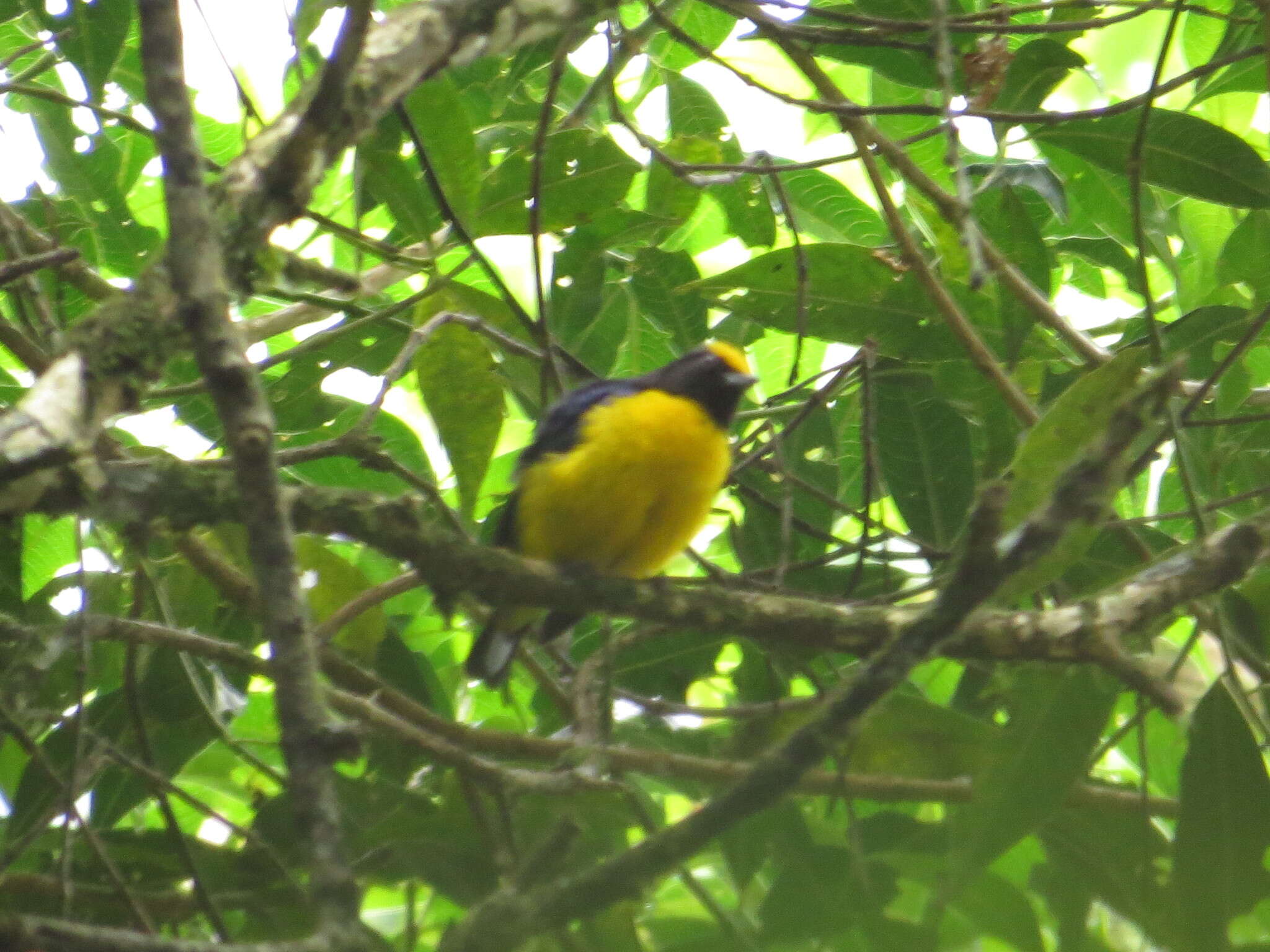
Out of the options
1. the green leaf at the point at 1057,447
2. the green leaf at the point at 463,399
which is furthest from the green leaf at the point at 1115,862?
the green leaf at the point at 463,399

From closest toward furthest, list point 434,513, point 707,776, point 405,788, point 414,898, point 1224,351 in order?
point 414,898
point 707,776
point 405,788
point 434,513
point 1224,351

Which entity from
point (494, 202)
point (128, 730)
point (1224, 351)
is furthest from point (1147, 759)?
point (128, 730)

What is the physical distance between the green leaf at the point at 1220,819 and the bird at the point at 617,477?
1426 millimetres

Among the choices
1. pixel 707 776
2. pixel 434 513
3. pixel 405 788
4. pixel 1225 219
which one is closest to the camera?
pixel 707 776

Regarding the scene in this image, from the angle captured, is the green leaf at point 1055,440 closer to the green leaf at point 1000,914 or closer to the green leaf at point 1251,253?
the green leaf at point 1000,914

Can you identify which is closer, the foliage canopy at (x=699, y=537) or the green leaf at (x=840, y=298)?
the foliage canopy at (x=699, y=537)

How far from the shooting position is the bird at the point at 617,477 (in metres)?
3.73

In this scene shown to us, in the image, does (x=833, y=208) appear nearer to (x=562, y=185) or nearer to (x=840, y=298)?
(x=840, y=298)

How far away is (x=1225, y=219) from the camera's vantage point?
4.00m

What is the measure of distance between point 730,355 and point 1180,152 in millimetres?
1366

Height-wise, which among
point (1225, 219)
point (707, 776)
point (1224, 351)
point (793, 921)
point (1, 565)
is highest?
point (1225, 219)

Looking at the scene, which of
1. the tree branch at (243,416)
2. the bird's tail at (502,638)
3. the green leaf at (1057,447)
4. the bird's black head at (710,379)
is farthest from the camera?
the bird's black head at (710,379)

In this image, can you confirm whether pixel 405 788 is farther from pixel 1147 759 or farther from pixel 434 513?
pixel 1147 759

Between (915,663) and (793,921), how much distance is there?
987 millimetres
